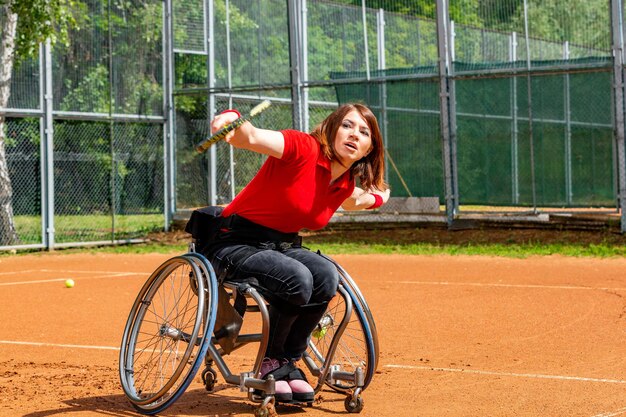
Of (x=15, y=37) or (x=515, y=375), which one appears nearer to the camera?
(x=515, y=375)

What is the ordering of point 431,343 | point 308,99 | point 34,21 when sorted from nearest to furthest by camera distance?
1. point 431,343
2. point 34,21
3. point 308,99

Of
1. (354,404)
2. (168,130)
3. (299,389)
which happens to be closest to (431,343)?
(354,404)

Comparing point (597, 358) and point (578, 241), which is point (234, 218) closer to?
point (597, 358)

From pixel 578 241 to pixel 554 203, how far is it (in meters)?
1.21

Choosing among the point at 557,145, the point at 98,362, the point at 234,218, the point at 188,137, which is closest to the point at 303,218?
the point at 234,218

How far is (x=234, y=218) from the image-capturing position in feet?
17.1

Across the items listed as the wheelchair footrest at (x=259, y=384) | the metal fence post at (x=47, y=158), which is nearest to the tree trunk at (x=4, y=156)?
the metal fence post at (x=47, y=158)

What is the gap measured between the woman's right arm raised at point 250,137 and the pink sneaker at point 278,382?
960 mm

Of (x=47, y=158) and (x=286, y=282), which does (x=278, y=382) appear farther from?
(x=47, y=158)

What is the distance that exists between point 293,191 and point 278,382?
880 millimetres

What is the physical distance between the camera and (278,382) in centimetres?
502

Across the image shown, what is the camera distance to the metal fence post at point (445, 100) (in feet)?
57.2

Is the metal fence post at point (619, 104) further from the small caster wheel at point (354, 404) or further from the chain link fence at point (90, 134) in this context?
the small caster wheel at point (354, 404)

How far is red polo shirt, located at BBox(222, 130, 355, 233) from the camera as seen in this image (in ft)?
16.5
